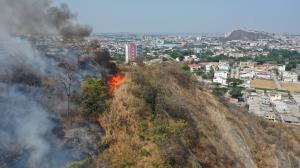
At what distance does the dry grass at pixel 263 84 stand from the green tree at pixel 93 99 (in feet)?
142

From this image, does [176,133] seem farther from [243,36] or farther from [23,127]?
[243,36]

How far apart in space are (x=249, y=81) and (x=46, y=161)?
1918 inches

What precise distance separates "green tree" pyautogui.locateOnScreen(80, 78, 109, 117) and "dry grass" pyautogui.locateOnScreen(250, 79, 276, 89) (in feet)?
142

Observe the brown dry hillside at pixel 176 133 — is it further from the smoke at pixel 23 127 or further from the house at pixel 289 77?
the house at pixel 289 77

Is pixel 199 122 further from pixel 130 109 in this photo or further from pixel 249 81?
pixel 249 81

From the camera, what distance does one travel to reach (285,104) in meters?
38.1

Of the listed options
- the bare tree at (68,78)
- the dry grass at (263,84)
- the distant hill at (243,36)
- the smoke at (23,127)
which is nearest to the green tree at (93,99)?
the bare tree at (68,78)

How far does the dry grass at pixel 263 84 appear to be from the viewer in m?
49.5

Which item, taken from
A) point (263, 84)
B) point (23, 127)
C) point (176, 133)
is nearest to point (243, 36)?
point (263, 84)

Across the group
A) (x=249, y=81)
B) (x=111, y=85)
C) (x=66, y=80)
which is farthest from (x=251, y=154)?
(x=249, y=81)

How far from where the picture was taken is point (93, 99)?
27.1 ft

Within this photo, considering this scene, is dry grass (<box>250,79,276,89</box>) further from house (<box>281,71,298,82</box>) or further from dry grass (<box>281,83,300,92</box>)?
house (<box>281,71,298,82</box>)

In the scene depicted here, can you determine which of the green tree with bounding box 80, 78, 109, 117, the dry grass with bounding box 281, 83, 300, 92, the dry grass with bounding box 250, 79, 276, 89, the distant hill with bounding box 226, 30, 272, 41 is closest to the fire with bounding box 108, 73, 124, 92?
the green tree with bounding box 80, 78, 109, 117

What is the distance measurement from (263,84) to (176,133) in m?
47.0
